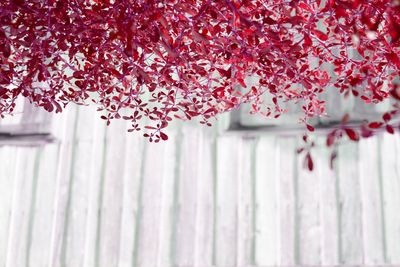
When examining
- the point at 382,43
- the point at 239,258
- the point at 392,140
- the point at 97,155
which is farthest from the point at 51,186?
the point at 382,43

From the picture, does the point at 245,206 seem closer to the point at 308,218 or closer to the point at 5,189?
the point at 308,218

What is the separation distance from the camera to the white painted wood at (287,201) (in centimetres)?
326

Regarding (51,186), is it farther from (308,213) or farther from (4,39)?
(4,39)

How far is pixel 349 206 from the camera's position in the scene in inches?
129

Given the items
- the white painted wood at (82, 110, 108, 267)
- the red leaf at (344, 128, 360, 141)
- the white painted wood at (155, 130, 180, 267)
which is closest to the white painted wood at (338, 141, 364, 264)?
the white painted wood at (155, 130, 180, 267)

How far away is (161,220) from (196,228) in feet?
0.66

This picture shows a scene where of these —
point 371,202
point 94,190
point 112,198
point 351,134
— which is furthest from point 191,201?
point 351,134

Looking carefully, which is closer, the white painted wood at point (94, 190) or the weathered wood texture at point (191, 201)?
the weathered wood texture at point (191, 201)

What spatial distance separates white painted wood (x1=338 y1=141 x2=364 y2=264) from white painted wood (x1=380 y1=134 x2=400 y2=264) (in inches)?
5.5

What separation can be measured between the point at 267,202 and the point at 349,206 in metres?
0.44

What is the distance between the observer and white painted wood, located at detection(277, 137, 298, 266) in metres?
3.26

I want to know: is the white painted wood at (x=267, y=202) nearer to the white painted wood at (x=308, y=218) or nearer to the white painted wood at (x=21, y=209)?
the white painted wood at (x=308, y=218)

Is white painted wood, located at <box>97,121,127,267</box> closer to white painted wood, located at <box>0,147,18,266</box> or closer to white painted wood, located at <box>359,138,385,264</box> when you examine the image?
white painted wood, located at <box>0,147,18,266</box>

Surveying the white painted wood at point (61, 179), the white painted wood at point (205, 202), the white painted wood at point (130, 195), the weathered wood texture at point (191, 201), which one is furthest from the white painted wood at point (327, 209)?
the white painted wood at point (61, 179)
